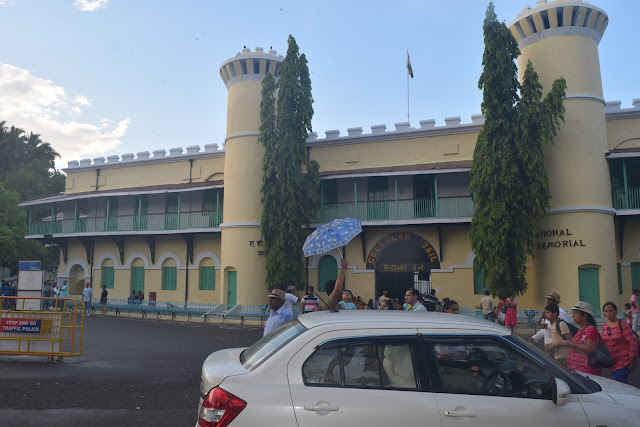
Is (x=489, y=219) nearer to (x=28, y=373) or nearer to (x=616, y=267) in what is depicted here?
(x=616, y=267)

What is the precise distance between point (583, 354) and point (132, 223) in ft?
79.2

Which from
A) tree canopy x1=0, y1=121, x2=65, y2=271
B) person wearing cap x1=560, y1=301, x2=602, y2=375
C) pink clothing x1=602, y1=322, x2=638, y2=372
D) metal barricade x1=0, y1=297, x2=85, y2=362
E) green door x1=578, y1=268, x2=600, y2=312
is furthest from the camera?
tree canopy x1=0, y1=121, x2=65, y2=271

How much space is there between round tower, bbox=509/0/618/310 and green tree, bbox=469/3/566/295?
0.86 metres

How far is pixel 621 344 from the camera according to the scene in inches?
239

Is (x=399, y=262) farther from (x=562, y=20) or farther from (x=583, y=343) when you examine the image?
(x=583, y=343)

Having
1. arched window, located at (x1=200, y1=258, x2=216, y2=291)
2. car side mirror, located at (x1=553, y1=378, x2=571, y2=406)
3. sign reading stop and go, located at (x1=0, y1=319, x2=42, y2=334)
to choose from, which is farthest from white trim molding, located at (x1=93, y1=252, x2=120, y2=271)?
car side mirror, located at (x1=553, y1=378, x2=571, y2=406)

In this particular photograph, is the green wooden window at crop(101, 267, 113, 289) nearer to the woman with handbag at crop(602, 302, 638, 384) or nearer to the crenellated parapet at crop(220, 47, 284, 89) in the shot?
the crenellated parapet at crop(220, 47, 284, 89)

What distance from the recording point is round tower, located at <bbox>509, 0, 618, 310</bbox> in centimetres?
1794

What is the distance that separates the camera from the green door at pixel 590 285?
58.7 feet

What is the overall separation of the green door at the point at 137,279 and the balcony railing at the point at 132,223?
8.07ft

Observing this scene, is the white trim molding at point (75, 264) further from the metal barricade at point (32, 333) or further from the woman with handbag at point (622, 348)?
the woman with handbag at point (622, 348)

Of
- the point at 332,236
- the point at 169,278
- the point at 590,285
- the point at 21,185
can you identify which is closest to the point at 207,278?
the point at 169,278

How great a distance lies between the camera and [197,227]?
24.9 metres

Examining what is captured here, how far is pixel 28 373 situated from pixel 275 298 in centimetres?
572
